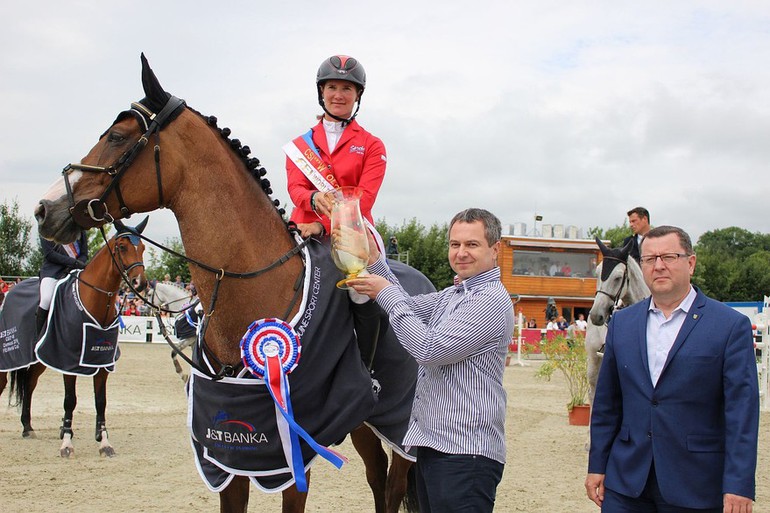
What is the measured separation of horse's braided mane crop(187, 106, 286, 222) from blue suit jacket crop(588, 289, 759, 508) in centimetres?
204

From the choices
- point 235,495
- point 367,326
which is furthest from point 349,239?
point 235,495

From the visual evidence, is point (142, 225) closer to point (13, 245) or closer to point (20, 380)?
point (20, 380)

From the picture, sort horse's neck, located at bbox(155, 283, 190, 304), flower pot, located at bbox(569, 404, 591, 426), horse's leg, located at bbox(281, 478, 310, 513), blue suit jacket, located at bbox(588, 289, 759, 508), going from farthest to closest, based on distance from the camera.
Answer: horse's neck, located at bbox(155, 283, 190, 304) → flower pot, located at bbox(569, 404, 591, 426) → horse's leg, located at bbox(281, 478, 310, 513) → blue suit jacket, located at bbox(588, 289, 759, 508)

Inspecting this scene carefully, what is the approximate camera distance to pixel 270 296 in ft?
12.1

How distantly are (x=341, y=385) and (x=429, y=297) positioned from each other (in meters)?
0.67

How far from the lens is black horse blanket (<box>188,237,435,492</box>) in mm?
3617

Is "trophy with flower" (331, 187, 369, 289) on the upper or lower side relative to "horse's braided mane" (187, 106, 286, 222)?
lower

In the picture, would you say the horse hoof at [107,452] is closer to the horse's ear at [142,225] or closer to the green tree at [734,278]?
the horse's ear at [142,225]

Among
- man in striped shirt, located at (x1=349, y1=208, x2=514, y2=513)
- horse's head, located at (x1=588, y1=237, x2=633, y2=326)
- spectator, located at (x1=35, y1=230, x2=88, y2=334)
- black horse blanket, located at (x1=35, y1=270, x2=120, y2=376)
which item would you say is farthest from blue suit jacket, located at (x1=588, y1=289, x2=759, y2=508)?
spectator, located at (x1=35, y1=230, x2=88, y2=334)

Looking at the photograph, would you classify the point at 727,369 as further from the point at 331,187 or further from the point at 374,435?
the point at 374,435

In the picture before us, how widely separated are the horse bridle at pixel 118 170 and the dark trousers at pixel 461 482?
1837 millimetres

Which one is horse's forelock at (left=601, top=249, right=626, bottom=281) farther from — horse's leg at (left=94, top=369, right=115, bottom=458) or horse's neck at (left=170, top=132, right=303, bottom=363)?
horse's leg at (left=94, top=369, right=115, bottom=458)

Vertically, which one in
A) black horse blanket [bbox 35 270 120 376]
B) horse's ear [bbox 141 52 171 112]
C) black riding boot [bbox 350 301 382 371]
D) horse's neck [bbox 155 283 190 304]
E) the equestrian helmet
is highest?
the equestrian helmet

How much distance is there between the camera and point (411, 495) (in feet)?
17.2
